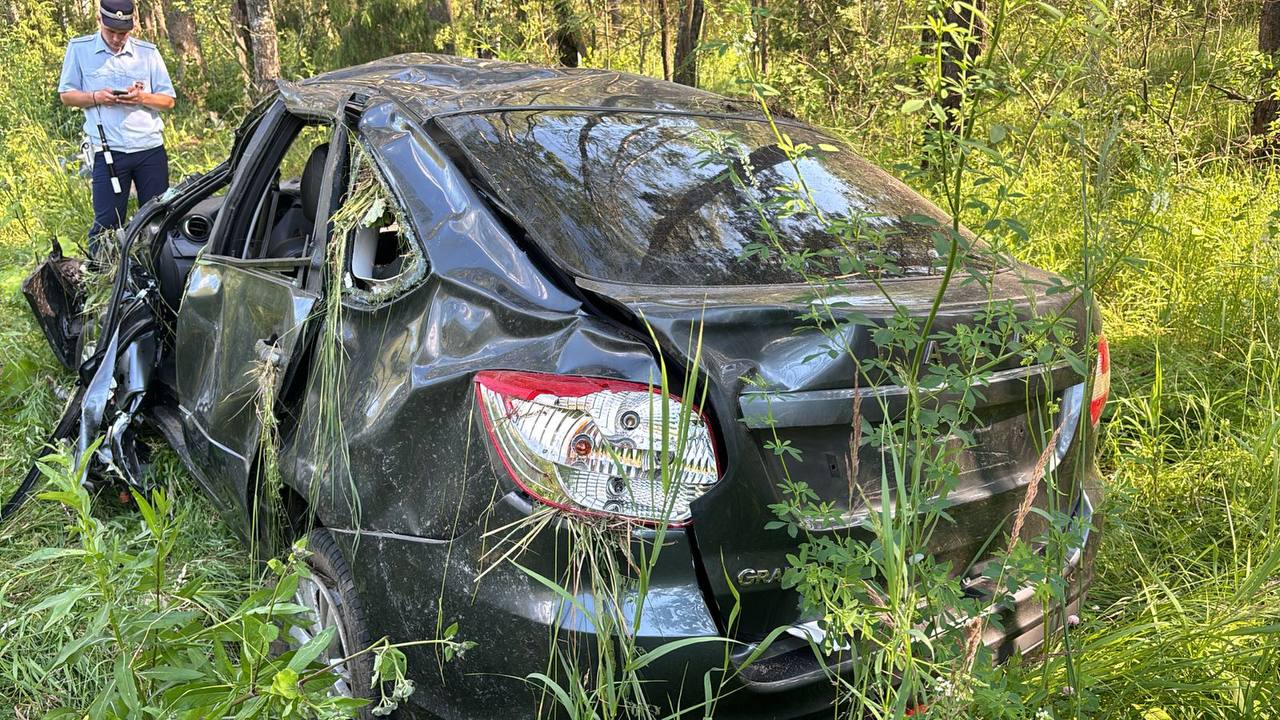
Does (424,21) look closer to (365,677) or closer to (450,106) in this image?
(450,106)

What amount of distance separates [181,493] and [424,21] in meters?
7.81

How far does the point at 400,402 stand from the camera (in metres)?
1.97

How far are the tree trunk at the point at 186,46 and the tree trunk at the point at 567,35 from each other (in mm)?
7334

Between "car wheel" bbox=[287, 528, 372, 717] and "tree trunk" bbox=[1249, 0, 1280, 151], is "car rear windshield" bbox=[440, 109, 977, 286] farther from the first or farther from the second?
"tree trunk" bbox=[1249, 0, 1280, 151]

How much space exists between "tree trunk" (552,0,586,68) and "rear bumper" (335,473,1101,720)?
323 inches

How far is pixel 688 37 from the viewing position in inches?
319

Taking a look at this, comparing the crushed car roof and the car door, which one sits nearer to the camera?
the car door

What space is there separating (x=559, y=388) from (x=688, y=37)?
22.9ft

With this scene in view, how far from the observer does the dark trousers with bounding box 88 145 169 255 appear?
632cm

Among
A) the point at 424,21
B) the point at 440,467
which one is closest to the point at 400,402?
the point at 440,467

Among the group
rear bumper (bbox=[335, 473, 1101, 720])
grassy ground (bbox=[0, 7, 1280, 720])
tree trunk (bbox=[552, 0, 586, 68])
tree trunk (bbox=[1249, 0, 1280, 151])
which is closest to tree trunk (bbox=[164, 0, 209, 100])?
tree trunk (bbox=[552, 0, 586, 68])

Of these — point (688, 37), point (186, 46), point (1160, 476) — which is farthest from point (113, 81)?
point (186, 46)

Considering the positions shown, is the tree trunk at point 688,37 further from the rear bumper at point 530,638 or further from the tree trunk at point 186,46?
the tree trunk at point 186,46

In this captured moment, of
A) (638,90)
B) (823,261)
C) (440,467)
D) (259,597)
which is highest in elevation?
(638,90)
